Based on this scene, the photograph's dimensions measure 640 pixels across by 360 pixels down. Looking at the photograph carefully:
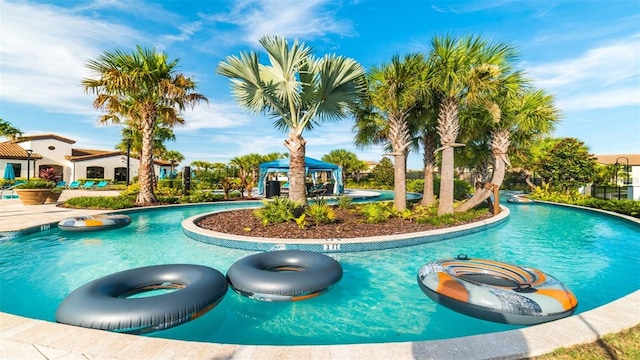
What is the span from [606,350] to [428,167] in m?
10.6

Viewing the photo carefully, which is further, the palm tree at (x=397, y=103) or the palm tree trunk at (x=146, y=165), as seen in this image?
the palm tree trunk at (x=146, y=165)

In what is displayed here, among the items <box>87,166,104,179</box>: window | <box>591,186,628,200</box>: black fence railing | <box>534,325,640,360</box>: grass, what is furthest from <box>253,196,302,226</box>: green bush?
<box>87,166,104,179</box>: window

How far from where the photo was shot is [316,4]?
34.8ft

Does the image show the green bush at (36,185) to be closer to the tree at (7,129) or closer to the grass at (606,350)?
the tree at (7,129)

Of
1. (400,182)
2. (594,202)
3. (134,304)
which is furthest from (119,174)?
(594,202)

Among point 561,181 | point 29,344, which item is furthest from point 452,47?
point 561,181

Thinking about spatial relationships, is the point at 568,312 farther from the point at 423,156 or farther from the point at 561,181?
the point at 561,181

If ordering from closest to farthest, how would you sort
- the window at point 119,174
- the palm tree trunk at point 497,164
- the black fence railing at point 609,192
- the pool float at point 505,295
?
the pool float at point 505,295 → the palm tree trunk at point 497,164 → the black fence railing at point 609,192 → the window at point 119,174

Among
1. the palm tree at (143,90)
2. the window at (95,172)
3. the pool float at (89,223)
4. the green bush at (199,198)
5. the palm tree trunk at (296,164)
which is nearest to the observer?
the pool float at (89,223)

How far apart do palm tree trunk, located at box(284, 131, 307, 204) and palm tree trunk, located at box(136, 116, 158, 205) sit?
8227 mm

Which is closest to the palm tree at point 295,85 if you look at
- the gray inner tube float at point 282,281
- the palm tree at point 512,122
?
the gray inner tube float at point 282,281

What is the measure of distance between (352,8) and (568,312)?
12310mm

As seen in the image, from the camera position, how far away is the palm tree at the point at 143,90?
1226 centimetres

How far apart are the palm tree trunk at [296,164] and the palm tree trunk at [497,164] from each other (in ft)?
21.4
